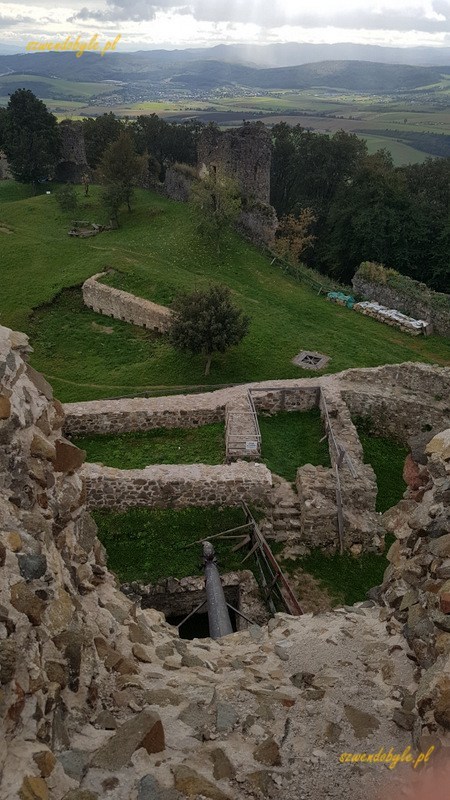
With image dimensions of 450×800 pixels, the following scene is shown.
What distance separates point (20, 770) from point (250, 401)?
13.0 metres

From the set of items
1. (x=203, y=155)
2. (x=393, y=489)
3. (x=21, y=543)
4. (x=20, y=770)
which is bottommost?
(x=393, y=489)

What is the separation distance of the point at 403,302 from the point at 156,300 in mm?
13832

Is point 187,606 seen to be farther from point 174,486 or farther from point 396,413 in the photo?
point 396,413

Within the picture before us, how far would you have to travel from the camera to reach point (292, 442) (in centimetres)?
1622

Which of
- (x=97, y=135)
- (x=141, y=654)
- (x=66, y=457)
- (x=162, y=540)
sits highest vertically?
(x=97, y=135)

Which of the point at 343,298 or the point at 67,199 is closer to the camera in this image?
the point at 343,298

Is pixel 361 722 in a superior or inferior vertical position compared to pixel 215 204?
inferior

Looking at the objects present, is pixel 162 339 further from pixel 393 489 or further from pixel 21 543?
pixel 21 543

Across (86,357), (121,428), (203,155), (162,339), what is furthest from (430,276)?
(121,428)

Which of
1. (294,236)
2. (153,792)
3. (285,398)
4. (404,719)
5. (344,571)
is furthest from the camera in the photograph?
(294,236)

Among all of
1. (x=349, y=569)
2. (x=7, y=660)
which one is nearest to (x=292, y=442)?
(x=349, y=569)

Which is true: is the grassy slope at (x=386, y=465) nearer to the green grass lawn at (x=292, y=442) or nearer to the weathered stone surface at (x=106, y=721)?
the green grass lawn at (x=292, y=442)

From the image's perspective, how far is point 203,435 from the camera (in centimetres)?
1602

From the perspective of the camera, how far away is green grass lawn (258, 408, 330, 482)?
15164mm
